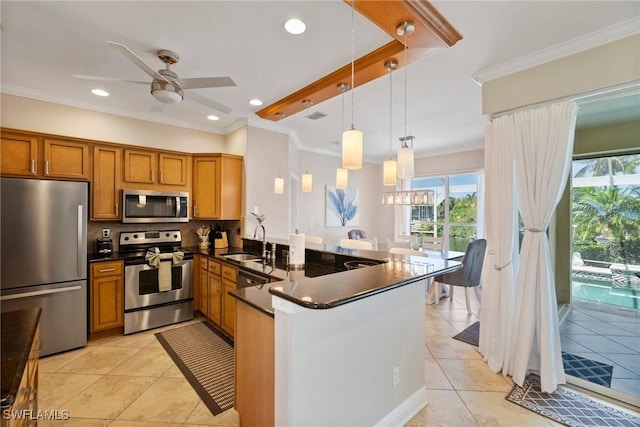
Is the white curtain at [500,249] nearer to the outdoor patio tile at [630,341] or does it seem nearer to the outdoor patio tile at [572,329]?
the outdoor patio tile at [572,329]

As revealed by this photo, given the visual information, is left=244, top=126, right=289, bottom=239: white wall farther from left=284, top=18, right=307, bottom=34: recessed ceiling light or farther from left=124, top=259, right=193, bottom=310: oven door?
left=284, top=18, right=307, bottom=34: recessed ceiling light

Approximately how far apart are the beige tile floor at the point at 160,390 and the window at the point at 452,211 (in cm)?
346

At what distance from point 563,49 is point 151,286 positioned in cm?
465

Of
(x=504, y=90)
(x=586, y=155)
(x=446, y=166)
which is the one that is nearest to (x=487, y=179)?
(x=504, y=90)

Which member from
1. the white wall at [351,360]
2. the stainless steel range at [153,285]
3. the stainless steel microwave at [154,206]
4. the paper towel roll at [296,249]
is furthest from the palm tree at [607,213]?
the stainless steel microwave at [154,206]

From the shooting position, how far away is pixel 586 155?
2.73 metres

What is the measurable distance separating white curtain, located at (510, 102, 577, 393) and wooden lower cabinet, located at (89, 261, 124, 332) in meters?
4.04

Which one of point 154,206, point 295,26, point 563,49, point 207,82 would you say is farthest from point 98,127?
point 563,49

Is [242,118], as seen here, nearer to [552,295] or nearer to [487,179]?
[487,179]

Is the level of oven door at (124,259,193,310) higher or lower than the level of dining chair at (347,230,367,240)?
lower

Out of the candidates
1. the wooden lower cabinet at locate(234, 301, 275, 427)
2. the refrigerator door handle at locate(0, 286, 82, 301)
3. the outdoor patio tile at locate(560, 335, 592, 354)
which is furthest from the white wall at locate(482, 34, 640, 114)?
the refrigerator door handle at locate(0, 286, 82, 301)

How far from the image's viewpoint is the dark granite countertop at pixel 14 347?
2.74 ft

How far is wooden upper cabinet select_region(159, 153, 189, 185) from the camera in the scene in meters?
3.77

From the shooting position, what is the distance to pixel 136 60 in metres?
1.95
